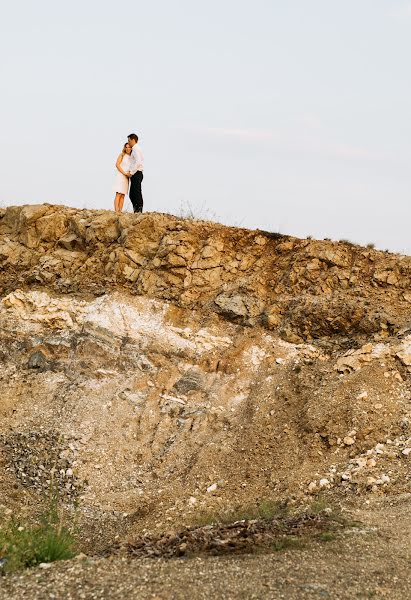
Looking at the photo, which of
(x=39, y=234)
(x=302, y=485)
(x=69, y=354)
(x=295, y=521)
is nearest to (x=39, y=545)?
(x=295, y=521)

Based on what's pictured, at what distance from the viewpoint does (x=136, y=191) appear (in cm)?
1661

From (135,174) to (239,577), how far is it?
430 inches

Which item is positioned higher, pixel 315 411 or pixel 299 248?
pixel 299 248

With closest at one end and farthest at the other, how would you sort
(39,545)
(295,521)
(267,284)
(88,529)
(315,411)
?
(39,545), (295,521), (88,529), (315,411), (267,284)

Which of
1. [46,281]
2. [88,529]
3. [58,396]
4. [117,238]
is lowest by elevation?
[88,529]

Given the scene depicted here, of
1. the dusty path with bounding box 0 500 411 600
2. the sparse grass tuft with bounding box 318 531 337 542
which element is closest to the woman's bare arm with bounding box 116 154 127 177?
the sparse grass tuft with bounding box 318 531 337 542

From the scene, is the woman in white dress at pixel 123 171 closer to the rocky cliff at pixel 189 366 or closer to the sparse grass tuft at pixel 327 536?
the rocky cliff at pixel 189 366

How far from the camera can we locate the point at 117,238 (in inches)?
614

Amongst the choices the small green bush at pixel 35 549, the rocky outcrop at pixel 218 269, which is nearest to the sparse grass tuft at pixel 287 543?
the small green bush at pixel 35 549

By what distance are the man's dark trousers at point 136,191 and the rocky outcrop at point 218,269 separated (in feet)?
2.96

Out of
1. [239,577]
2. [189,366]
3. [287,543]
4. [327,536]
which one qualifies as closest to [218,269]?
[189,366]

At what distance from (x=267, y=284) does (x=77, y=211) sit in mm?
4503

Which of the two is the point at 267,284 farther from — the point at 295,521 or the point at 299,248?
the point at 295,521

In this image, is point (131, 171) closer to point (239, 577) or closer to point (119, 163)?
point (119, 163)
